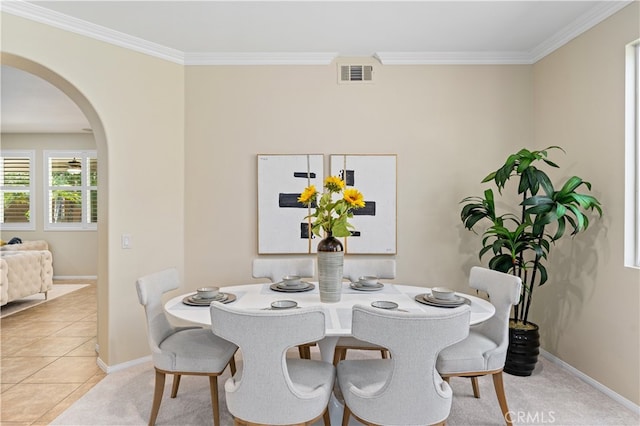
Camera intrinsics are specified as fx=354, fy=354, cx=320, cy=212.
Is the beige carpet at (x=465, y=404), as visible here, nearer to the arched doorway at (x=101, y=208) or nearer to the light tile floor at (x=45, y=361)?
the light tile floor at (x=45, y=361)

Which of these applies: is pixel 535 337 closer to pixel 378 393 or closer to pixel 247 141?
pixel 378 393

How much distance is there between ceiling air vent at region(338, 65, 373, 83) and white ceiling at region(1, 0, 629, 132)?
133 millimetres

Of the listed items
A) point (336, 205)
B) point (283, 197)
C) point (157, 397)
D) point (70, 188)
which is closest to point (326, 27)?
point (283, 197)

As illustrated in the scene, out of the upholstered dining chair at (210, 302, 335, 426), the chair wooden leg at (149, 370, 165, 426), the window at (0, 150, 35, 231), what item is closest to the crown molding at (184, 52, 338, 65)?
the upholstered dining chair at (210, 302, 335, 426)

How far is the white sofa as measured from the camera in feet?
14.9

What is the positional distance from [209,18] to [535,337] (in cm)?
372

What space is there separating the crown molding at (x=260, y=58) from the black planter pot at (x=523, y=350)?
303cm

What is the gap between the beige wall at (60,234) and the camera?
693 centimetres

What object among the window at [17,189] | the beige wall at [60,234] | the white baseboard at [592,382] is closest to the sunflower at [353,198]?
the white baseboard at [592,382]

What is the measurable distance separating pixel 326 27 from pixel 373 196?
1.60 meters

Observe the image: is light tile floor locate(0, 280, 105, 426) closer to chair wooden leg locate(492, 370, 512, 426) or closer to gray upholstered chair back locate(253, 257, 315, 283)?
gray upholstered chair back locate(253, 257, 315, 283)

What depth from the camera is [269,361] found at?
5.22ft

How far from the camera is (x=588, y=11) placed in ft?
9.05

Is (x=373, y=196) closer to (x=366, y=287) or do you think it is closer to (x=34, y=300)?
(x=366, y=287)
